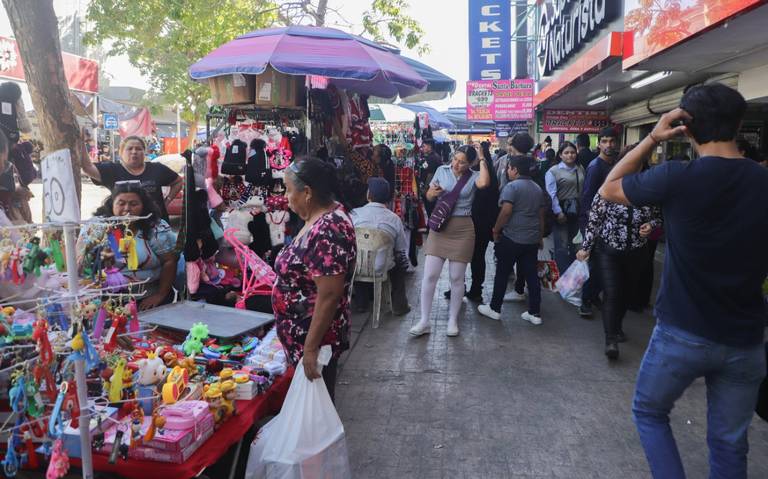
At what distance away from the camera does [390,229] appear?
19.6 ft

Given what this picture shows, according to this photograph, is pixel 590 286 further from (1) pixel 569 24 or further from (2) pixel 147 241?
(1) pixel 569 24

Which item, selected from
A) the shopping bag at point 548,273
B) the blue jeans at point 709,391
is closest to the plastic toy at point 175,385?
the blue jeans at point 709,391

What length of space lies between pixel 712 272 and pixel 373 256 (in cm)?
390

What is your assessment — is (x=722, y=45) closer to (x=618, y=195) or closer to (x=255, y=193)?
(x=618, y=195)

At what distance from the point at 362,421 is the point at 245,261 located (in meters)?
1.72

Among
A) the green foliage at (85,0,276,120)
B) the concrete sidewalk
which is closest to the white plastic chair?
the concrete sidewalk

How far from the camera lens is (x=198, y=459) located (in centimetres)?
252

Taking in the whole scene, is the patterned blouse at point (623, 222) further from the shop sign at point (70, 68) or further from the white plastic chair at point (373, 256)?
the shop sign at point (70, 68)

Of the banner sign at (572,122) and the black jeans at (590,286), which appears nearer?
the black jeans at (590,286)

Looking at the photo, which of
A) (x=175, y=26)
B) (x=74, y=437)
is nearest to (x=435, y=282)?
(x=74, y=437)

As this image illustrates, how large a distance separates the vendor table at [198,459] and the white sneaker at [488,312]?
3606mm

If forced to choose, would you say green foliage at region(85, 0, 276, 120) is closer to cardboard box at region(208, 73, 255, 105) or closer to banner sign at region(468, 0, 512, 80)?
cardboard box at region(208, 73, 255, 105)

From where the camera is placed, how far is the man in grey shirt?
233 inches

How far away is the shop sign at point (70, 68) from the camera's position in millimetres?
16219
